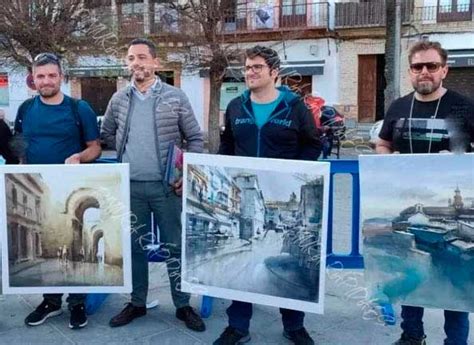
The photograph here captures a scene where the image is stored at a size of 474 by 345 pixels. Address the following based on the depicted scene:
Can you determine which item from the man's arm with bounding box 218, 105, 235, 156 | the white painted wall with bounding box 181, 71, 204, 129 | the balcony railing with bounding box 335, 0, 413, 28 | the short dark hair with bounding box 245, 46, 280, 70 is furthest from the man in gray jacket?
the balcony railing with bounding box 335, 0, 413, 28

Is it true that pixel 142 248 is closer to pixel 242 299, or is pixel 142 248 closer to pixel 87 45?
pixel 242 299

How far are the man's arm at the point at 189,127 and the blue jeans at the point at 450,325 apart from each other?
1.65 meters

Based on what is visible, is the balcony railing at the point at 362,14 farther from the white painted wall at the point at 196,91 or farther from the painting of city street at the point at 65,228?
the painting of city street at the point at 65,228

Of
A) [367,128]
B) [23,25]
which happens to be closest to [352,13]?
[367,128]

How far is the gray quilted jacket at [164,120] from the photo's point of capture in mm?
3254

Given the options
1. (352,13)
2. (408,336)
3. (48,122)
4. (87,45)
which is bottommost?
(408,336)

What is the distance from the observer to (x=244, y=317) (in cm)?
316

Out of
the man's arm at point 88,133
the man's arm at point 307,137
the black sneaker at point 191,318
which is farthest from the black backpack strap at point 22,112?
the man's arm at point 307,137

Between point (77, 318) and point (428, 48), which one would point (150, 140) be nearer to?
point (77, 318)

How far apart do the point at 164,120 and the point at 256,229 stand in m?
0.92

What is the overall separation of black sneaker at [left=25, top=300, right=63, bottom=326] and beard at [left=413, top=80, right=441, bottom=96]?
2800 mm

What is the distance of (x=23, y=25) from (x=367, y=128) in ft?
44.7

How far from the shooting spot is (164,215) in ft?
10.9

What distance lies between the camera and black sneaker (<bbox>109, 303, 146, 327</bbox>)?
11.3 feet
